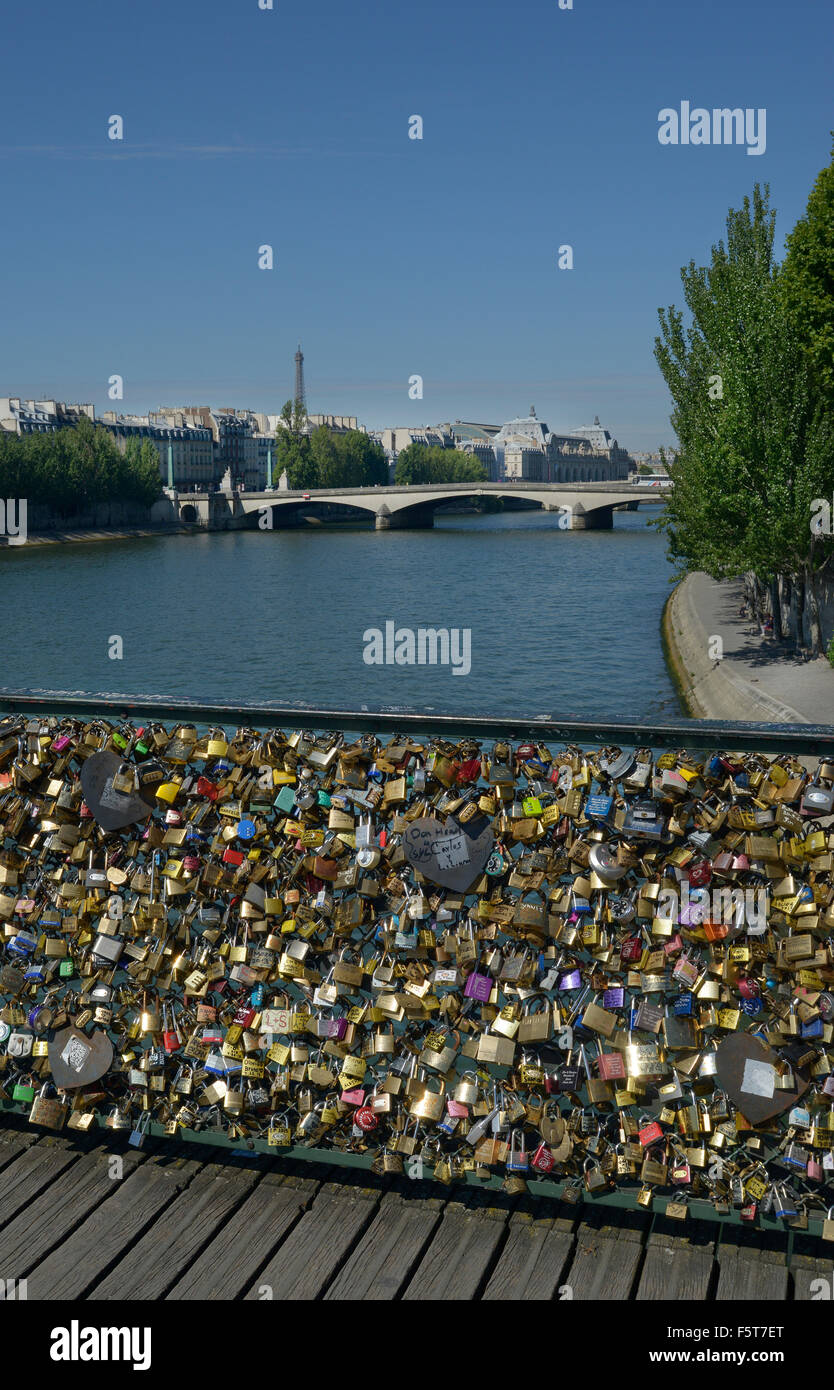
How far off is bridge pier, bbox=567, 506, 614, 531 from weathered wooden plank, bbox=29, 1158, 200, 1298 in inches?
3018

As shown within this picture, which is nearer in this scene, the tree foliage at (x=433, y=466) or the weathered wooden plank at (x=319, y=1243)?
the weathered wooden plank at (x=319, y=1243)

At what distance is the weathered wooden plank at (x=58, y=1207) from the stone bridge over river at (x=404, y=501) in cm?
6902

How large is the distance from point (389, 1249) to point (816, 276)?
18628mm

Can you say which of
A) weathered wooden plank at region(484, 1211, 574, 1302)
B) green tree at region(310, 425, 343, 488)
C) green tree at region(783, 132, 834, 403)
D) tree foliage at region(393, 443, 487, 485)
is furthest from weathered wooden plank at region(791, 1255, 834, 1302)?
tree foliage at region(393, 443, 487, 485)

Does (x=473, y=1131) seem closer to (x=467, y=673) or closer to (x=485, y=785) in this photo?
(x=485, y=785)

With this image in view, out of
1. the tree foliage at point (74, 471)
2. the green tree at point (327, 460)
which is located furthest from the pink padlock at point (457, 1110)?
the green tree at point (327, 460)

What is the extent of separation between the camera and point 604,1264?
3289 mm

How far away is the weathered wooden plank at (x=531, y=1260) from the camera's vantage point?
3193 millimetres

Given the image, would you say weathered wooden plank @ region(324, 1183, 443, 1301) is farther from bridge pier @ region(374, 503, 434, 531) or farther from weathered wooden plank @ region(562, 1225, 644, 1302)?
bridge pier @ region(374, 503, 434, 531)

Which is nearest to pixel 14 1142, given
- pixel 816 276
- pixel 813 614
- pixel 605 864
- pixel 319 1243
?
pixel 319 1243

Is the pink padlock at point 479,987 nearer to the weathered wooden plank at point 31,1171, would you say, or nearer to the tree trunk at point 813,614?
the weathered wooden plank at point 31,1171

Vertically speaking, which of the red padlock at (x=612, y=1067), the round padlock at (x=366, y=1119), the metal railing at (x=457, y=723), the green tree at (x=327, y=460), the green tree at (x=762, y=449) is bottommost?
the round padlock at (x=366, y=1119)

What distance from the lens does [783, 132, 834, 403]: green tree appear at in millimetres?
18688
